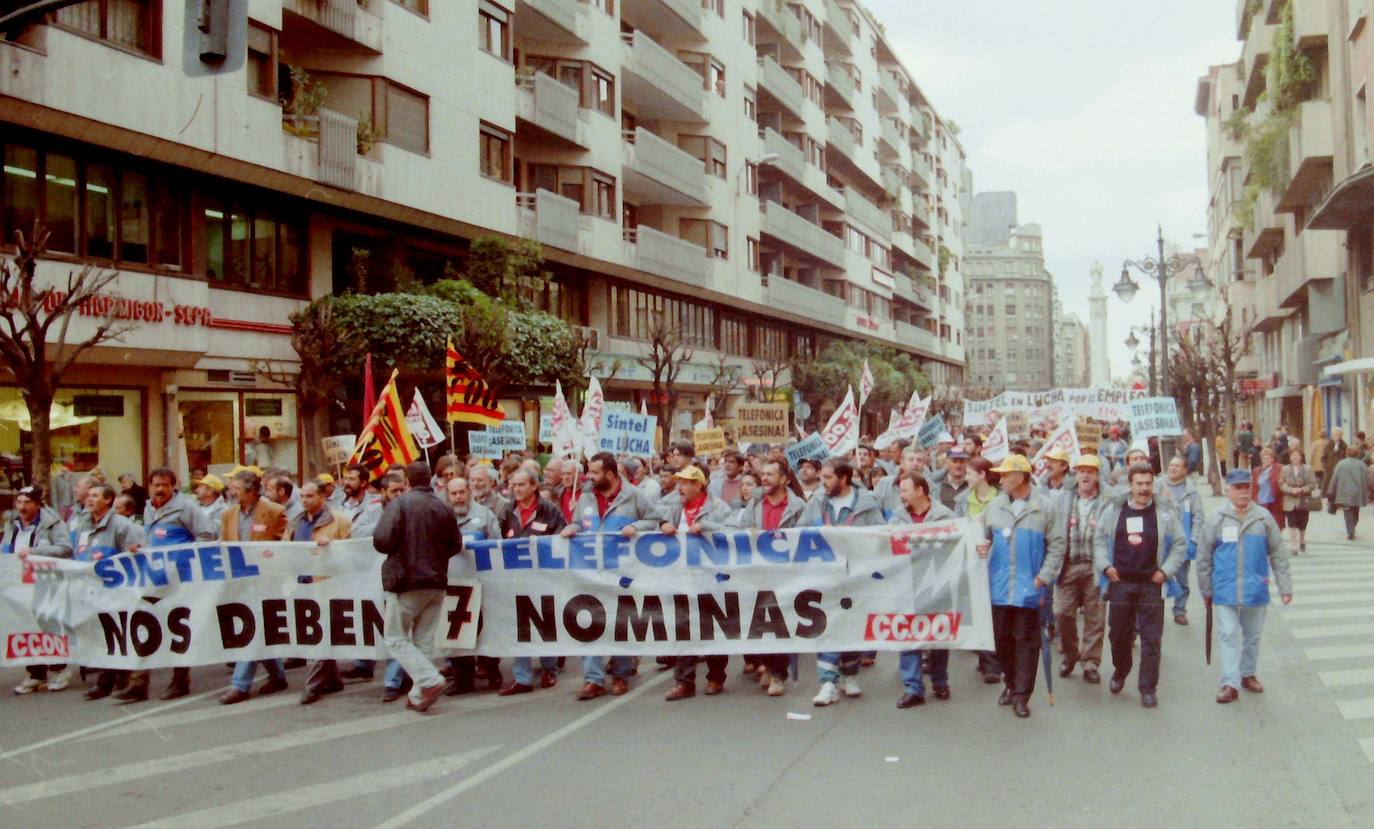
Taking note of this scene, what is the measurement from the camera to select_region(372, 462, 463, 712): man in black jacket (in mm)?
8820

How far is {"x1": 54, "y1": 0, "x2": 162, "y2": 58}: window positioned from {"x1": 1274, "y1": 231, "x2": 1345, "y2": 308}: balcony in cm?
2672

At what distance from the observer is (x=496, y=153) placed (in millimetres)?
28141

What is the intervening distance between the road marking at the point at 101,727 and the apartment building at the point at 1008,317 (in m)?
158

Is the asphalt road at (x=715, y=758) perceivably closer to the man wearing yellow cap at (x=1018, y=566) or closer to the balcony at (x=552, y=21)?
the man wearing yellow cap at (x=1018, y=566)

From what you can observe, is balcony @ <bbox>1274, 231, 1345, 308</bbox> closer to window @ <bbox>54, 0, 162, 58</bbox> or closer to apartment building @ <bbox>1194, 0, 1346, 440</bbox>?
apartment building @ <bbox>1194, 0, 1346, 440</bbox>

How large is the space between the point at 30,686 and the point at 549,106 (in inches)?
883

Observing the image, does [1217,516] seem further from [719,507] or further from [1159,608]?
[719,507]

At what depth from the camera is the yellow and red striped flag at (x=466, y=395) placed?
1669cm

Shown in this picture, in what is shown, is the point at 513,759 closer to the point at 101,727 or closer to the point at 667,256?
the point at 101,727

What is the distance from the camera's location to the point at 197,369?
68.9 feet

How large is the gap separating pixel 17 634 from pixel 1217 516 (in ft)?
31.4

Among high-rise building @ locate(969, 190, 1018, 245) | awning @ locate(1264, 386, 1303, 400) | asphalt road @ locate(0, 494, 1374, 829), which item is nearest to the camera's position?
asphalt road @ locate(0, 494, 1374, 829)

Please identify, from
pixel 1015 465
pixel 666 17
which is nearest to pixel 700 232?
pixel 666 17

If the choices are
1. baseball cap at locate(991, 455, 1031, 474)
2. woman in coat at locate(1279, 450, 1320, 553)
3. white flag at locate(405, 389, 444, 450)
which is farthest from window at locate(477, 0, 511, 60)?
baseball cap at locate(991, 455, 1031, 474)
